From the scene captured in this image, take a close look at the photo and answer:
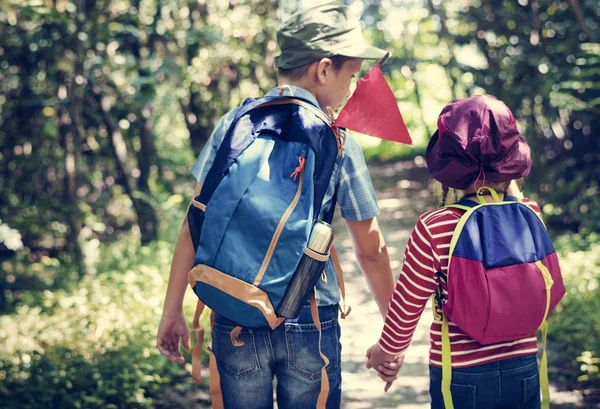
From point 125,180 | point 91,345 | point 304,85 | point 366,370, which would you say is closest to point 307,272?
point 304,85

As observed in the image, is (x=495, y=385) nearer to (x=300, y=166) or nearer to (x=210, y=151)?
(x=300, y=166)

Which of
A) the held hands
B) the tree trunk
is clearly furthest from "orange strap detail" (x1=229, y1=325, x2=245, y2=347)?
the tree trunk

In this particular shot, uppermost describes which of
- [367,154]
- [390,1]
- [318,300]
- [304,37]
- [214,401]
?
[390,1]

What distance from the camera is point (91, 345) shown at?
5.04 m

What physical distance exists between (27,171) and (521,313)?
653cm

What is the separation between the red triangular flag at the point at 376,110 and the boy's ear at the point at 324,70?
116mm

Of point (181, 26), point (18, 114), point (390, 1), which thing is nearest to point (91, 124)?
point (18, 114)

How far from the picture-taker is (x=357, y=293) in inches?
281

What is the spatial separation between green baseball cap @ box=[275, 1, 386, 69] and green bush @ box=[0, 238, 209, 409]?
8.83ft

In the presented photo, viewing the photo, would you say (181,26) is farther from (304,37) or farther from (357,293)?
(304,37)

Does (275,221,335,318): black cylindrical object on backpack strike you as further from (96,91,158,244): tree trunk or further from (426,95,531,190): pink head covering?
(96,91,158,244): tree trunk

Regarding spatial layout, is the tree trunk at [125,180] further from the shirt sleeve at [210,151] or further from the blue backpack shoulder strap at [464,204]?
the blue backpack shoulder strap at [464,204]

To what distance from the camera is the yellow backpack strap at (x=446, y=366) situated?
2.28 meters

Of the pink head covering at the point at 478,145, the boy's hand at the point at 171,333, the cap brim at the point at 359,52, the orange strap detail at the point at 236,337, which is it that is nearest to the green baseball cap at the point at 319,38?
the cap brim at the point at 359,52
